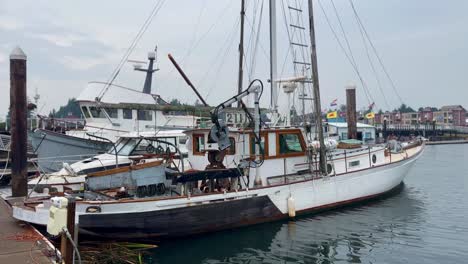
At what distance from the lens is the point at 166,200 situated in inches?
416

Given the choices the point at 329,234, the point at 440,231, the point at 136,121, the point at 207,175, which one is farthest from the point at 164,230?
the point at 136,121

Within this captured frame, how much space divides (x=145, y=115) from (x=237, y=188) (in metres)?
12.0

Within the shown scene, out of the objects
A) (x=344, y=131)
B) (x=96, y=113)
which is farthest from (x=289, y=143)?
(x=344, y=131)

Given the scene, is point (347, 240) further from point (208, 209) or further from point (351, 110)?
point (351, 110)

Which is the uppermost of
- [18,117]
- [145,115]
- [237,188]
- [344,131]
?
[145,115]

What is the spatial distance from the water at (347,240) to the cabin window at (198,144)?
2958 millimetres

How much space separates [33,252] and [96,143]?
12078 millimetres

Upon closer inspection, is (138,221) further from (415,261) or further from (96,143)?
(96,143)

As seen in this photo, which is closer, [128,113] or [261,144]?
[261,144]

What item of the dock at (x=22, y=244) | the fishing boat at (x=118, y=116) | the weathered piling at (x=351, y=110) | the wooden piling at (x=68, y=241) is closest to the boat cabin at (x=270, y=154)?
the dock at (x=22, y=244)

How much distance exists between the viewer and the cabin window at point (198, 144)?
13.6 metres

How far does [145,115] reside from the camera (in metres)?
22.9

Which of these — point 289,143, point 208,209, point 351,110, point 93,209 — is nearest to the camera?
Result: point 93,209

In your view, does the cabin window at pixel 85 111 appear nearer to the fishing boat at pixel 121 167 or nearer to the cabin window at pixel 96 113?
the cabin window at pixel 96 113
